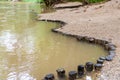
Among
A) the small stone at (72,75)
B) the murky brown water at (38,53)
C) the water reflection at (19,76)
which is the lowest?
the murky brown water at (38,53)

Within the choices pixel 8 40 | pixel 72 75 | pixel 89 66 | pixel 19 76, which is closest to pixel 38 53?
pixel 19 76

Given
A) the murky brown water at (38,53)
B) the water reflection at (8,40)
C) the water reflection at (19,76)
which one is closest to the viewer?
the water reflection at (19,76)

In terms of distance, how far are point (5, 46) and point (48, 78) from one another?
4211 millimetres

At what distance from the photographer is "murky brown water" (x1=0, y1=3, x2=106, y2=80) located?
7.07m

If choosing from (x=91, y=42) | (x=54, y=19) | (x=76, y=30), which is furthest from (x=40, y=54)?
(x=54, y=19)

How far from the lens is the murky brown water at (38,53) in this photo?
7074 mm

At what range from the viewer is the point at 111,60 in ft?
23.7

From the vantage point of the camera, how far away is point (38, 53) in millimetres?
8891

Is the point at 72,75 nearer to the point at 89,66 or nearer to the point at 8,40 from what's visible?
the point at 89,66

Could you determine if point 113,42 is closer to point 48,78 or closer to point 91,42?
point 91,42

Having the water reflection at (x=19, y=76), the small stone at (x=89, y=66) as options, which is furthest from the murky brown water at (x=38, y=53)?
the small stone at (x=89, y=66)

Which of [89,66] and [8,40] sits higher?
[89,66]

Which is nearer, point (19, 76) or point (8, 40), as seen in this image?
point (19, 76)

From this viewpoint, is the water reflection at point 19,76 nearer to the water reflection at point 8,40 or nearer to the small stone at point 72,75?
the small stone at point 72,75
